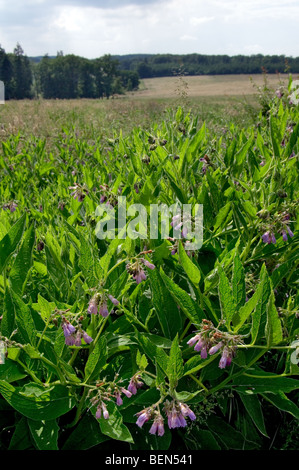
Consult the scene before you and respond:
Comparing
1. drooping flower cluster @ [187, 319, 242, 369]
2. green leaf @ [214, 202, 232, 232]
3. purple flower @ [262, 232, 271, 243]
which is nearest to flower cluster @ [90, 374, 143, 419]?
drooping flower cluster @ [187, 319, 242, 369]

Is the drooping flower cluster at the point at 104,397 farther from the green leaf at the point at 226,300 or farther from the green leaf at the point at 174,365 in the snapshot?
the green leaf at the point at 226,300

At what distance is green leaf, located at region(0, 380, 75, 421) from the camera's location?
1601 millimetres

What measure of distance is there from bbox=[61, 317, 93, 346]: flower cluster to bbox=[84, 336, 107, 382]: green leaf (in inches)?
2.0

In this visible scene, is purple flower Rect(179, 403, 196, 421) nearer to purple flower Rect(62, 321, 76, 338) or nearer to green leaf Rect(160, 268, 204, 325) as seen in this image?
green leaf Rect(160, 268, 204, 325)

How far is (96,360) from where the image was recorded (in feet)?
5.21

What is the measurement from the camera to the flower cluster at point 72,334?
59.0 inches

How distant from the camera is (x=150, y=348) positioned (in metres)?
1.64

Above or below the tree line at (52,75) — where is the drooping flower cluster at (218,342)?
below

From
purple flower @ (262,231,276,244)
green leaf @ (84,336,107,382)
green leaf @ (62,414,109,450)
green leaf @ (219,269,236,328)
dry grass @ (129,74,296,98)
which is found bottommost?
green leaf @ (62,414,109,450)

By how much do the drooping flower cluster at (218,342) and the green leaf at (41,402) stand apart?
1.94 feet

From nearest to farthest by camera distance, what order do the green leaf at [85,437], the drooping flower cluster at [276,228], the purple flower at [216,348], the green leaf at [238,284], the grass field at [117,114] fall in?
the purple flower at [216,348]
the green leaf at [238,284]
the green leaf at [85,437]
the drooping flower cluster at [276,228]
the grass field at [117,114]

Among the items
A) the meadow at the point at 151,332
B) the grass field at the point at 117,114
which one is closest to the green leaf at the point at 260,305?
the meadow at the point at 151,332
